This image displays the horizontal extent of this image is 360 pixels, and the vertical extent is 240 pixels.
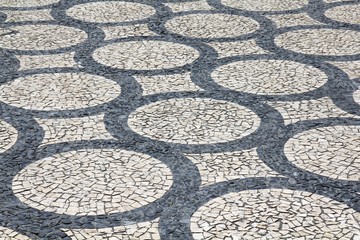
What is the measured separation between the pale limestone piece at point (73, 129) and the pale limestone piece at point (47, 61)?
2.10ft

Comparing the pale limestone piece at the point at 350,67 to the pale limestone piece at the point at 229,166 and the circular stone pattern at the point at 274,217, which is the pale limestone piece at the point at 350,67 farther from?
the circular stone pattern at the point at 274,217

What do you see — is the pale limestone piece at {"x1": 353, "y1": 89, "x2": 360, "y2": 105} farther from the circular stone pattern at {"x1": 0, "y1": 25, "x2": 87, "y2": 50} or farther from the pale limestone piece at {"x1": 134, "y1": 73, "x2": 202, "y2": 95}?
the circular stone pattern at {"x1": 0, "y1": 25, "x2": 87, "y2": 50}

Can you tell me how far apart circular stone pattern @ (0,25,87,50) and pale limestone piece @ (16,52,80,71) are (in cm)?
14

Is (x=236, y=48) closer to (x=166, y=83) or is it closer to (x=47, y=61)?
(x=166, y=83)

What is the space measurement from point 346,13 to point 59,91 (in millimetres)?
1997

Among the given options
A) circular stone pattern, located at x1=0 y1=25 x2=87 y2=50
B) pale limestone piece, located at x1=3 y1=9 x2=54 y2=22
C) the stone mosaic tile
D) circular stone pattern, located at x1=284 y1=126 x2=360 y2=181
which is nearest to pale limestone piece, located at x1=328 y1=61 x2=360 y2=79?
circular stone pattern, located at x1=284 y1=126 x2=360 y2=181

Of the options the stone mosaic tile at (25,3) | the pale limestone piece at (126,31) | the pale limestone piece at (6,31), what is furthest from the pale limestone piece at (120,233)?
the stone mosaic tile at (25,3)

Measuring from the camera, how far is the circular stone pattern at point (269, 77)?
3148 mm

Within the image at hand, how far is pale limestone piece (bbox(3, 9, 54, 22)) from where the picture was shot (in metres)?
4.20

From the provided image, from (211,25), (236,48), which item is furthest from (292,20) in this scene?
(236,48)

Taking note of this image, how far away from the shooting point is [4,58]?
3539 mm

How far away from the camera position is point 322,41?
3.78 m

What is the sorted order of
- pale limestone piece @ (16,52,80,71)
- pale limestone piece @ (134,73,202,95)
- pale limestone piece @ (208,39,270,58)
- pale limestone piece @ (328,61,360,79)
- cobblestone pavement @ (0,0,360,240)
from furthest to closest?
1. pale limestone piece @ (208,39,270,58)
2. pale limestone piece @ (16,52,80,71)
3. pale limestone piece @ (328,61,360,79)
4. pale limestone piece @ (134,73,202,95)
5. cobblestone pavement @ (0,0,360,240)

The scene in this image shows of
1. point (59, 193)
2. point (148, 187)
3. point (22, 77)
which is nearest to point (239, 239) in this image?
point (148, 187)
